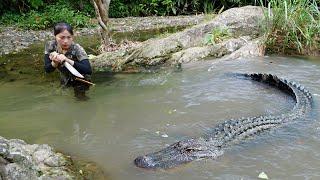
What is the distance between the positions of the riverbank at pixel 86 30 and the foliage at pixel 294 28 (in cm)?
532

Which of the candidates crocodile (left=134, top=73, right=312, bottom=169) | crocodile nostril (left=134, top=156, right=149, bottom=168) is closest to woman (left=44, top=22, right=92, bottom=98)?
crocodile (left=134, top=73, right=312, bottom=169)

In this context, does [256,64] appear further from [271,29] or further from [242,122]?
[242,122]

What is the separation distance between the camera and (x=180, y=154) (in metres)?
4.66

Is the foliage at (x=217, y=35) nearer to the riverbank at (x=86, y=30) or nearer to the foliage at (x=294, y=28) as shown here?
the foliage at (x=294, y=28)

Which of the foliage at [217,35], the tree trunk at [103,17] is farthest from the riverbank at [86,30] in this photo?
the foliage at [217,35]

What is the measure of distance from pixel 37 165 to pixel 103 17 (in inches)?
265

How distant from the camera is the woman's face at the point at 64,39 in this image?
678 cm

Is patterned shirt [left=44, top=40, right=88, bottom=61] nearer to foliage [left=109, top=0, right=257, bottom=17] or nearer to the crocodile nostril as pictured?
the crocodile nostril

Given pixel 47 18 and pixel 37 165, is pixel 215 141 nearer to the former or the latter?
pixel 37 165

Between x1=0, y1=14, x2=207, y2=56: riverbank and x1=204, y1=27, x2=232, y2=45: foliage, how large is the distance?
14.3ft

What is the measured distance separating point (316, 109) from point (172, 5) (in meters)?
13.8

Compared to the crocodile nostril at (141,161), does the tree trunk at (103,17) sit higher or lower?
higher

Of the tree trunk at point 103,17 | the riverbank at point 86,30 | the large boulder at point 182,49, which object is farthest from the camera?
the riverbank at point 86,30

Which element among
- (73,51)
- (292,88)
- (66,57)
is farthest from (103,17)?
(292,88)
